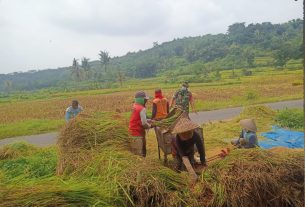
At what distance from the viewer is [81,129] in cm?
655

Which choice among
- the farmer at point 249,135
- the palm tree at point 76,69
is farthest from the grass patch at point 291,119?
the palm tree at point 76,69

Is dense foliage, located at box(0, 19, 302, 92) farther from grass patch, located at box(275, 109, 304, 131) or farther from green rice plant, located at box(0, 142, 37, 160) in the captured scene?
green rice plant, located at box(0, 142, 37, 160)

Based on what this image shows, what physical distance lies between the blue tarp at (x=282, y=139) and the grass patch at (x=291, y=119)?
23.3 inches

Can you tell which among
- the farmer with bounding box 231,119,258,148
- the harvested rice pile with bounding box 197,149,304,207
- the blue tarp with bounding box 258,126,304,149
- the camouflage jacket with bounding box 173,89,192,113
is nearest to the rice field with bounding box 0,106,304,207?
the harvested rice pile with bounding box 197,149,304,207

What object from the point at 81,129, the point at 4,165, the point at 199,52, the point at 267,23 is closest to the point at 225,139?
the point at 81,129

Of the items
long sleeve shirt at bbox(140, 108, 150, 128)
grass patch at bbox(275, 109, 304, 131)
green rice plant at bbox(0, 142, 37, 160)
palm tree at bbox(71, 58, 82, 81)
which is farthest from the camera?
palm tree at bbox(71, 58, 82, 81)

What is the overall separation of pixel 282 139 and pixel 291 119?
2.26 m

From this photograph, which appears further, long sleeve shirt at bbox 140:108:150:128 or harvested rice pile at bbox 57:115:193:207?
long sleeve shirt at bbox 140:108:150:128

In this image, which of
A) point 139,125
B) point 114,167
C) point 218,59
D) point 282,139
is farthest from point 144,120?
point 218,59

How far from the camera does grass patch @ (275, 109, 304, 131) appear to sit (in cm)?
1163

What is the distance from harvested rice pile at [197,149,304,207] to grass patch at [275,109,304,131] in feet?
23.4

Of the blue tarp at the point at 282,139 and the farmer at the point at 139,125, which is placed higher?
the farmer at the point at 139,125

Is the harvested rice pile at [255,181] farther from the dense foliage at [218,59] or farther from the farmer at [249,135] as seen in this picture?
the dense foliage at [218,59]

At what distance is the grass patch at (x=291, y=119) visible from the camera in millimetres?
11633
